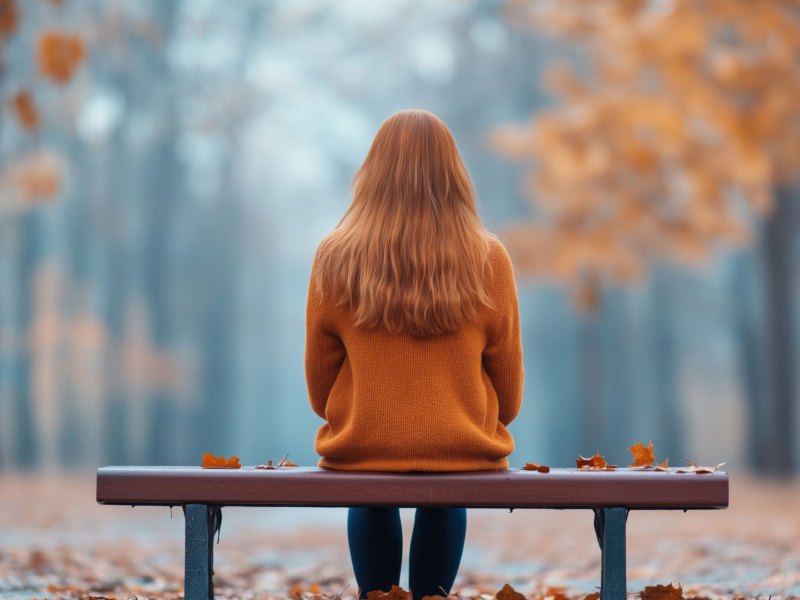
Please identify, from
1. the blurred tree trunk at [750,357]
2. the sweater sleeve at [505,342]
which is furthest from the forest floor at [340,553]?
the blurred tree trunk at [750,357]

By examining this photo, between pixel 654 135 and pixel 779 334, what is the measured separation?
3.98 m

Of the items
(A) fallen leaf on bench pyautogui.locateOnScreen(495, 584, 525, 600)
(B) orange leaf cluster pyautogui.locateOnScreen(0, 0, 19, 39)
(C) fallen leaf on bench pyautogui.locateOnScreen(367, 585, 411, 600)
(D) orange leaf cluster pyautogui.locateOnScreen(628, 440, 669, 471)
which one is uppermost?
(B) orange leaf cluster pyautogui.locateOnScreen(0, 0, 19, 39)

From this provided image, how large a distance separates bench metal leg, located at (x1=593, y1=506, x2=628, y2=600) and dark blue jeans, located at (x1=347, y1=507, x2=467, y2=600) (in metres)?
0.56

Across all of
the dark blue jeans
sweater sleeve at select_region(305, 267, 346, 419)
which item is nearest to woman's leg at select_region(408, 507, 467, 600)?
the dark blue jeans

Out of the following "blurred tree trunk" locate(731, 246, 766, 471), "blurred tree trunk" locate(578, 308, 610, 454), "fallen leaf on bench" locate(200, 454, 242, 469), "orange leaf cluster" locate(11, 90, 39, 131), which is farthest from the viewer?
"blurred tree trunk" locate(731, 246, 766, 471)

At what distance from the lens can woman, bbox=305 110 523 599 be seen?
382 cm

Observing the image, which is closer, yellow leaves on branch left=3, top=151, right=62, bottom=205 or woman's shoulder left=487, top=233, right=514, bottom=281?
woman's shoulder left=487, top=233, right=514, bottom=281

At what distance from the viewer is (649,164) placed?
1562 centimetres

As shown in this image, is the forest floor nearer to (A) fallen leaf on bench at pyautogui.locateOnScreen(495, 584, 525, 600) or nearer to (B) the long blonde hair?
(A) fallen leaf on bench at pyautogui.locateOnScreen(495, 584, 525, 600)

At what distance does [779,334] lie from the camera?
1869 cm

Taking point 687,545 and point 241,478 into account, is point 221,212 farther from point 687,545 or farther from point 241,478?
point 241,478

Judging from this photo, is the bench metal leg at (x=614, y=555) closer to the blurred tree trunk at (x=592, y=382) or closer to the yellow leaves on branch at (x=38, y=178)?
the yellow leaves on branch at (x=38, y=178)

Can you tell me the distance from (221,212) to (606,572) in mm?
28048

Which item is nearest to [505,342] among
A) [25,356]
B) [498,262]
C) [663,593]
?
[498,262]
